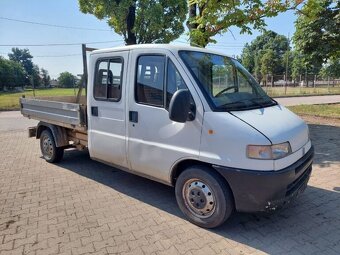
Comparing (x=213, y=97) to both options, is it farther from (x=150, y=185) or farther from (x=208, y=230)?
(x=150, y=185)

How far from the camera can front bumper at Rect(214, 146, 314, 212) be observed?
122 inches

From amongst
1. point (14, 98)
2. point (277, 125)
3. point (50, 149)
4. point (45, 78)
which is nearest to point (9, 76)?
point (45, 78)

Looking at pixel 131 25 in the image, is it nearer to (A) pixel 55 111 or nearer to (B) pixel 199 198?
(A) pixel 55 111

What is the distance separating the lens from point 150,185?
16.6ft

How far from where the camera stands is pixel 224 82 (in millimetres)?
3998

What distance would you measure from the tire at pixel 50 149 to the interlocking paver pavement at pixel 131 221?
2.18 ft


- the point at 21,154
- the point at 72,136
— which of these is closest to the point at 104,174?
the point at 72,136

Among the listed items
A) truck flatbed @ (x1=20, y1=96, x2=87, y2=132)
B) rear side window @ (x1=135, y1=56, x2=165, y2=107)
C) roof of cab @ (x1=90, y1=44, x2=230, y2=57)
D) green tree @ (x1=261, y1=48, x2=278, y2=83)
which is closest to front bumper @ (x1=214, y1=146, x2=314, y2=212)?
rear side window @ (x1=135, y1=56, x2=165, y2=107)

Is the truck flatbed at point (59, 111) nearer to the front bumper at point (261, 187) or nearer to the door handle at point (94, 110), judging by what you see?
the door handle at point (94, 110)

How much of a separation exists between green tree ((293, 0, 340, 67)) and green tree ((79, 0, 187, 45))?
204 inches

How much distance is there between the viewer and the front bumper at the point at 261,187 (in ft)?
10.1

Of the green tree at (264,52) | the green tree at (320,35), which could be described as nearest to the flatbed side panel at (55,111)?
the green tree at (320,35)

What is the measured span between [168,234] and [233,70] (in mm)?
2479

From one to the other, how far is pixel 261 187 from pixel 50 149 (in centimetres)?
482
